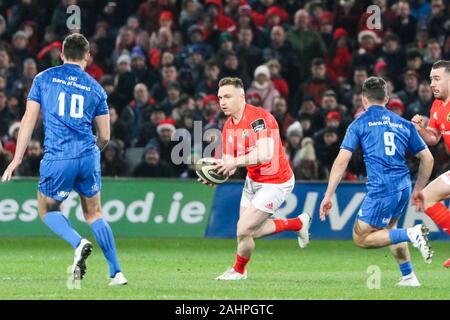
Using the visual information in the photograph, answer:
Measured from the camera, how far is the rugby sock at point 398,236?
35.3ft

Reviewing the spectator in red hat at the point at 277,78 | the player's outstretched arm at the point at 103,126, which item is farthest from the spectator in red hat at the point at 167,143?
the player's outstretched arm at the point at 103,126

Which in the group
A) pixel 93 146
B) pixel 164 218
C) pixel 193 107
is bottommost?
pixel 164 218

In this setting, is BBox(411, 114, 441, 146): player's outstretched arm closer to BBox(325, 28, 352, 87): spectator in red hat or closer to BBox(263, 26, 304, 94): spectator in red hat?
BBox(263, 26, 304, 94): spectator in red hat

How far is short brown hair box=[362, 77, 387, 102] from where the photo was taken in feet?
36.3

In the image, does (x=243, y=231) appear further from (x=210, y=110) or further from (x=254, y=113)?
(x=210, y=110)

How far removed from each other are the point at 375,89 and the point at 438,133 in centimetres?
173

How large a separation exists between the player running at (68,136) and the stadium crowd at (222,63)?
25.5 feet

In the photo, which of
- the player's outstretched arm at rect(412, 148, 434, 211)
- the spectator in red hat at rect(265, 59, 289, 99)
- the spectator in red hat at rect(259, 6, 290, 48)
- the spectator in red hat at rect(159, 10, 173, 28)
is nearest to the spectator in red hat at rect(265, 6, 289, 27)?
the spectator in red hat at rect(259, 6, 290, 48)

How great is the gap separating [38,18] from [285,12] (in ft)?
14.6

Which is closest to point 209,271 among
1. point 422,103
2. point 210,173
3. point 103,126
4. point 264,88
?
point 210,173

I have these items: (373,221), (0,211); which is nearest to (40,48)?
(0,211)

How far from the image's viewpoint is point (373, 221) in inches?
437

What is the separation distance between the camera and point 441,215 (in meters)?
11.9
